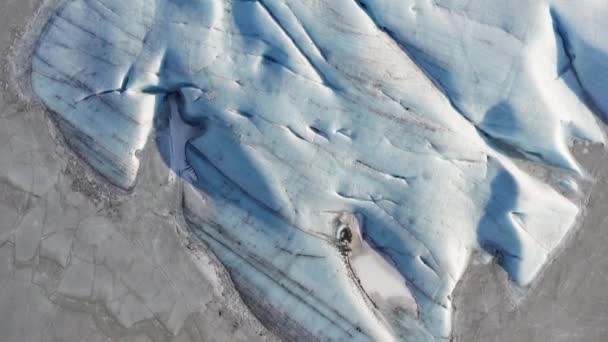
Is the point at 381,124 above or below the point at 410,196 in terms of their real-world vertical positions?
above

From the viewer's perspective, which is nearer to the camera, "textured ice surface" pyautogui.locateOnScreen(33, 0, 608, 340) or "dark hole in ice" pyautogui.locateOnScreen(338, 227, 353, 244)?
"textured ice surface" pyautogui.locateOnScreen(33, 0, 608, 340)

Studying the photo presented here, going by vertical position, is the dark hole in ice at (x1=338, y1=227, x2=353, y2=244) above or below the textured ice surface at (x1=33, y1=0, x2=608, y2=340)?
below

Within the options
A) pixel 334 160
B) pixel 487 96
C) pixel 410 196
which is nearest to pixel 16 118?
pixel 334 160

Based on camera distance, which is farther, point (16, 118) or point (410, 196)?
point (16, 118)

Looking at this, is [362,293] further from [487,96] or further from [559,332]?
[487,96]

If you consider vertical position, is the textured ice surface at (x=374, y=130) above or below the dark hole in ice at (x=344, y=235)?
above

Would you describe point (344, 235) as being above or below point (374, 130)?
below

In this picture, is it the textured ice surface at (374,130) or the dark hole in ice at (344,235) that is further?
the dark hole in ice at (344,235)

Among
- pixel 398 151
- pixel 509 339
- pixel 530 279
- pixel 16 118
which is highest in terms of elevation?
pixel 398 151
